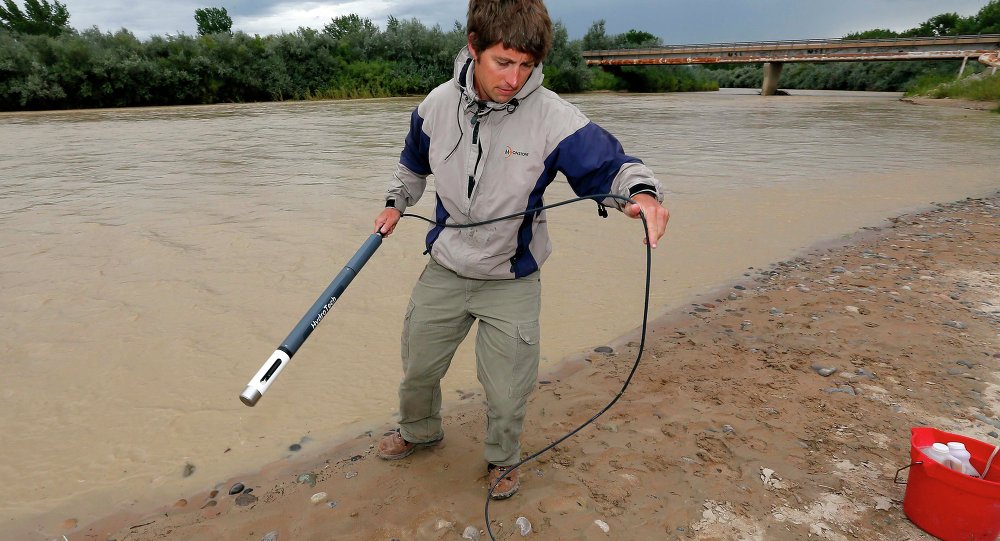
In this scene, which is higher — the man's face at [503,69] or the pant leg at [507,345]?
the man's face at [503,69]

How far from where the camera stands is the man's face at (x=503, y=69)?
2104mm

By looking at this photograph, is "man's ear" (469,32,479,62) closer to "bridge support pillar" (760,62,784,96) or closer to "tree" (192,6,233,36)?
"bridge support pillar" (760,62,784,96)

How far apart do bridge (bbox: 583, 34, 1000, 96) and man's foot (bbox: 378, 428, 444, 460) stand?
34863 millimetres

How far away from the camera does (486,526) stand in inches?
91.1

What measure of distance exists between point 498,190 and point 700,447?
1.46 metres

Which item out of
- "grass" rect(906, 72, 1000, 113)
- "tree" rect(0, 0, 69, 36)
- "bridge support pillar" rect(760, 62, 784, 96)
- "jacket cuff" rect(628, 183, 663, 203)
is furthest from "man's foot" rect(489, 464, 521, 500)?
"tree" rect(0, 0, 69, 36)

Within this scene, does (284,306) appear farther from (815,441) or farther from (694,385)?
(815,441)

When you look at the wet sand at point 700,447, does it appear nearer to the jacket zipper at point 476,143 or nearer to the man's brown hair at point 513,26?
the jacket zipper at point 476,143

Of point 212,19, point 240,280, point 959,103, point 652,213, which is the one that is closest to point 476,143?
point 652,213

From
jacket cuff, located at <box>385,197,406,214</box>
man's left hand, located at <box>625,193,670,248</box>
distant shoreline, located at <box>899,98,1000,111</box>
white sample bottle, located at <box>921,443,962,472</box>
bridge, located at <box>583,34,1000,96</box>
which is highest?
bridge, located at <box>583,34,1000,96</box>

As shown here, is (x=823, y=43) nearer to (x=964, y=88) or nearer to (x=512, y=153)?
(x=964, y=88)

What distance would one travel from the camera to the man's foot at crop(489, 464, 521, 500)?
2449mm

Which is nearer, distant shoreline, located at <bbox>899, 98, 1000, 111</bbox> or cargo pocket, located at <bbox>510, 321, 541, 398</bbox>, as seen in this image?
cargo pocket, located at <bbox>510, 321, 541, 398</bbox>

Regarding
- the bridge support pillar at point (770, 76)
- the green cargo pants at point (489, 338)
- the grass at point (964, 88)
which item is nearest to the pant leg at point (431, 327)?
the green cargo pants at point (489, 338)
